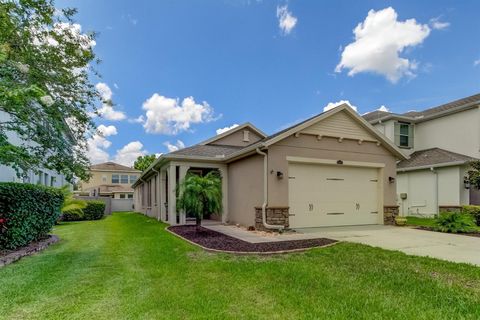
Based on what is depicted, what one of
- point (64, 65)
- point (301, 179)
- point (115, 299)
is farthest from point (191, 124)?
point (115, 299)

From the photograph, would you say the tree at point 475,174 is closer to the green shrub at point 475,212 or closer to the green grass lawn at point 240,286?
the green shrub at point 475,212

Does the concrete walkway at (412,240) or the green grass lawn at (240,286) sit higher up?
the green grass lawn at (240,286)

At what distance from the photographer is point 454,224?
1010cm

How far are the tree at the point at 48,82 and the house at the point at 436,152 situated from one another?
1667 cm

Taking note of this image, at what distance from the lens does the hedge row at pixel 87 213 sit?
60.2 ft

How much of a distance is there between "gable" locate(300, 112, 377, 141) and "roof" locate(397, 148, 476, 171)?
6134mm

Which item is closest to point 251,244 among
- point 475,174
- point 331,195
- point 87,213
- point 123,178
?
point 331,195

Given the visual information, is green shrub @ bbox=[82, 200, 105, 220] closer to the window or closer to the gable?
the gable

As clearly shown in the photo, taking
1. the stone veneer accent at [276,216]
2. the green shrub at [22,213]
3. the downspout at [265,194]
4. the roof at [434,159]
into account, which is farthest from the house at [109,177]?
the roof at [434,159]

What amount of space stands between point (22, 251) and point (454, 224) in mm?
12872

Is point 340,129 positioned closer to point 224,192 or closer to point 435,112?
point 224,192

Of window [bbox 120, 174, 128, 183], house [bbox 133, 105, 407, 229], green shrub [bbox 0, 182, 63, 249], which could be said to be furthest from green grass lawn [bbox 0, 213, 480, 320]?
window [bbox 120, 174, 128, 183]

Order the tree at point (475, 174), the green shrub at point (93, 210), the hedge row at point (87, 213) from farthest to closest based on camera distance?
the green shrub at point (93, 210) < the hedge row at point (87, 213) < the tree at point (475, 174)

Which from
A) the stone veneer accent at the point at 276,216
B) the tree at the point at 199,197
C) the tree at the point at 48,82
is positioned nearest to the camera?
the tree at the point at 48,82
